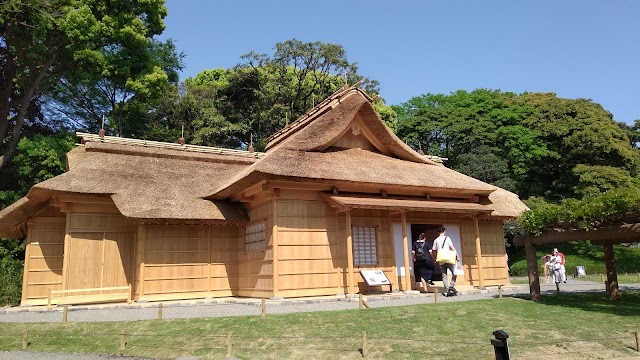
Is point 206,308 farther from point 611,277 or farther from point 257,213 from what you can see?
point 611,277

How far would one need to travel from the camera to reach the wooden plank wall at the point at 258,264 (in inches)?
512

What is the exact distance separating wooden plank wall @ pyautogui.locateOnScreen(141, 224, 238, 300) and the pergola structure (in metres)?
8.57

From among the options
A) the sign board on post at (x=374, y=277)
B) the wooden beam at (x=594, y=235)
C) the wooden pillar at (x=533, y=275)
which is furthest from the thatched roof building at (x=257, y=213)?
the wooden beam at (x=594, y=235)

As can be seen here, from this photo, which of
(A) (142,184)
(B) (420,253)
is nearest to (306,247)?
(B) (420,253)

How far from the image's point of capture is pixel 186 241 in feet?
47.7

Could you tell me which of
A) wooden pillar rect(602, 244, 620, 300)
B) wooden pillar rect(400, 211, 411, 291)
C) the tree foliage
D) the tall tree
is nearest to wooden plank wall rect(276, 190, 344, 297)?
wooden pillar rect(400, 211, 411, 291)

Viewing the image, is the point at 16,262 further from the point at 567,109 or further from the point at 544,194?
the point at 567,109

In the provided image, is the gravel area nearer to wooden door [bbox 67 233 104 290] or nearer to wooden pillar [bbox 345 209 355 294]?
wooden pillar [bbox 345 209 355 294]

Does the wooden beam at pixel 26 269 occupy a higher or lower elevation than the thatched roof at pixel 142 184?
lower

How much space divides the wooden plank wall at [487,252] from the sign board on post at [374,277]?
4.10m

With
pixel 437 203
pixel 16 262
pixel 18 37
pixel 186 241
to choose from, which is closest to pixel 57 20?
pixel 18 37

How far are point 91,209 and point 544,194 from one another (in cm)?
3294

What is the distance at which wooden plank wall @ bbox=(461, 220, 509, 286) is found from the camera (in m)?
16.1

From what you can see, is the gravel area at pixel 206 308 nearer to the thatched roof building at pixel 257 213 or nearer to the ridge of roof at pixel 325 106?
the thatched roof building at pixel 257 213
